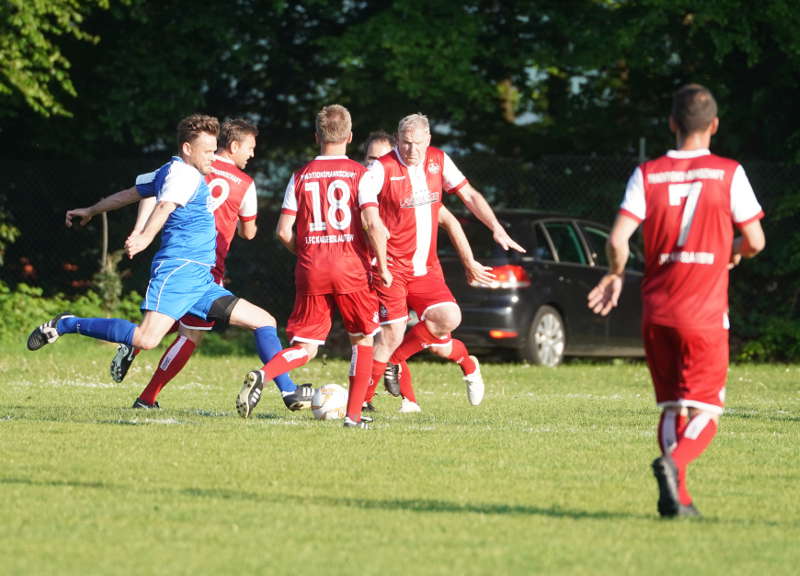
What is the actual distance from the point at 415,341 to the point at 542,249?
258 inches

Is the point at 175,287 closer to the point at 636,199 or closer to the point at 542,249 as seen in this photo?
the point at 636,199

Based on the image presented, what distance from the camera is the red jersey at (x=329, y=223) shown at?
9.84 metres

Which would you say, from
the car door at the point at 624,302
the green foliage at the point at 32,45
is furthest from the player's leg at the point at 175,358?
the green foliage at the point at 32,45

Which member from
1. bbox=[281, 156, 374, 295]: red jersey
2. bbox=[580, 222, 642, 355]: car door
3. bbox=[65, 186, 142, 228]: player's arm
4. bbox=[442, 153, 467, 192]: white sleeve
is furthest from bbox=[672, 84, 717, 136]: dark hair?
bbox=[580, 222, 642, 355]: car door

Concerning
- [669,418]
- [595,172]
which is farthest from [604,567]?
[595,172]

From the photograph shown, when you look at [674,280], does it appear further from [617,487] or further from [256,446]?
[256,446]

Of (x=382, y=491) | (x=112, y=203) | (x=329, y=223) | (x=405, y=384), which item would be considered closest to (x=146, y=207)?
(x=112, y=203)

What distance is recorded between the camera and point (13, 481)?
23.4 feet

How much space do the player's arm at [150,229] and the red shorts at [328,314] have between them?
39.4 inches

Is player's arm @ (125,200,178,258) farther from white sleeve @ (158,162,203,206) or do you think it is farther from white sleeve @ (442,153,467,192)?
white sleeve @ (442,153,467,192)

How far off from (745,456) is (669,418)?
2.10 m

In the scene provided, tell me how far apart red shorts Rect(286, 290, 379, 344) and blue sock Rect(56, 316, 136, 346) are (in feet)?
3.81

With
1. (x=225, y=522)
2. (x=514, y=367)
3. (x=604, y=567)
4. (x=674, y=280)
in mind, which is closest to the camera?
(x=604, y=567)

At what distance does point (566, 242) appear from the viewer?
1831 centimetres
